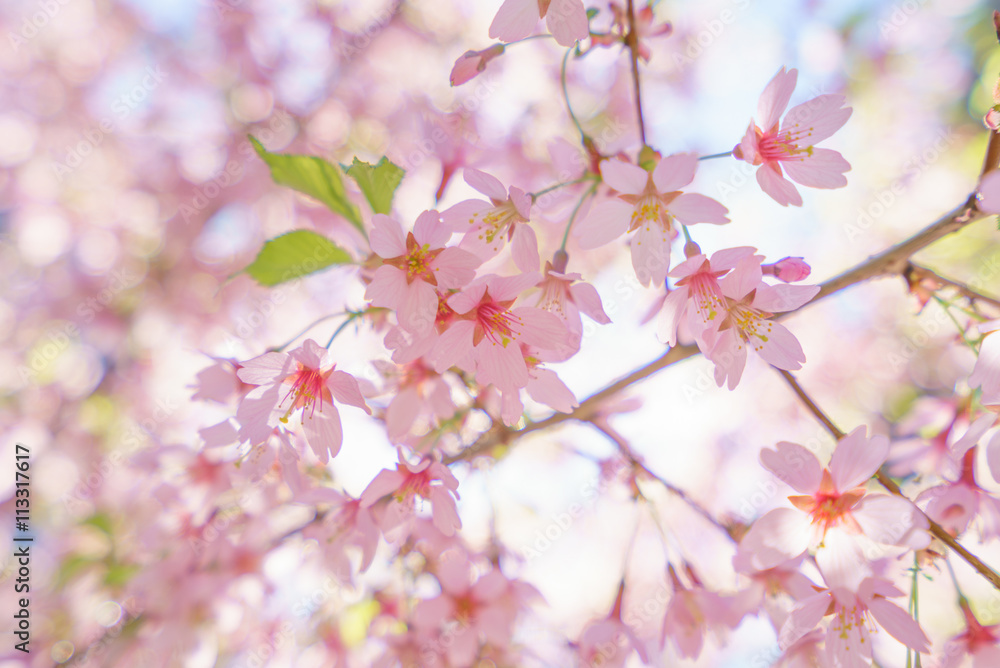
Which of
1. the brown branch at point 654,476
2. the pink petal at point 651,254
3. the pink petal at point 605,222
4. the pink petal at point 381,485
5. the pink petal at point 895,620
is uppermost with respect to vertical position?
the pink petal at point 605,222

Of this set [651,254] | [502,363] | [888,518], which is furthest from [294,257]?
[888,518]

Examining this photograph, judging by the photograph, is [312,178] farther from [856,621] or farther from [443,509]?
[856,621]

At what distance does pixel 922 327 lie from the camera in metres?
3.08

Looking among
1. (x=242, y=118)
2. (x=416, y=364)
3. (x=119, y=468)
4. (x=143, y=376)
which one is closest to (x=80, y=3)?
(x=242, y=118)

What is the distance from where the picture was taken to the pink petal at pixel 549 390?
3.33 ft

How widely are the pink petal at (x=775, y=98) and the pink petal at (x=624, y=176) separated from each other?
261 mm

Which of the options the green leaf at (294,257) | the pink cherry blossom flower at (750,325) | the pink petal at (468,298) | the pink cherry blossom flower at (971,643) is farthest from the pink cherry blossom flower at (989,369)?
the green leaf at (294,257)

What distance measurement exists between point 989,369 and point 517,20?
1.02 metres

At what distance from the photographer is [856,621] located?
101cm

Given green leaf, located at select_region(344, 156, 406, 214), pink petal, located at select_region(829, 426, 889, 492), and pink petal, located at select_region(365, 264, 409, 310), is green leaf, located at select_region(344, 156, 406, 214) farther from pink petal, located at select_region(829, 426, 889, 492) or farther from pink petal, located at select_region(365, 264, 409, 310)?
pink petal, located at select_region(829, 426, 889, 492)

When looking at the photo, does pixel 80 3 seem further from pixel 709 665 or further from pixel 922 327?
pixel 709 665

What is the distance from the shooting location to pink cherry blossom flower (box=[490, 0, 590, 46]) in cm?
86

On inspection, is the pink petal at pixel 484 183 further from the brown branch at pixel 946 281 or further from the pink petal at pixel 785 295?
the brown branch at pixel 946 281

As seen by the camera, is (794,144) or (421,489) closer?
(794,144)
